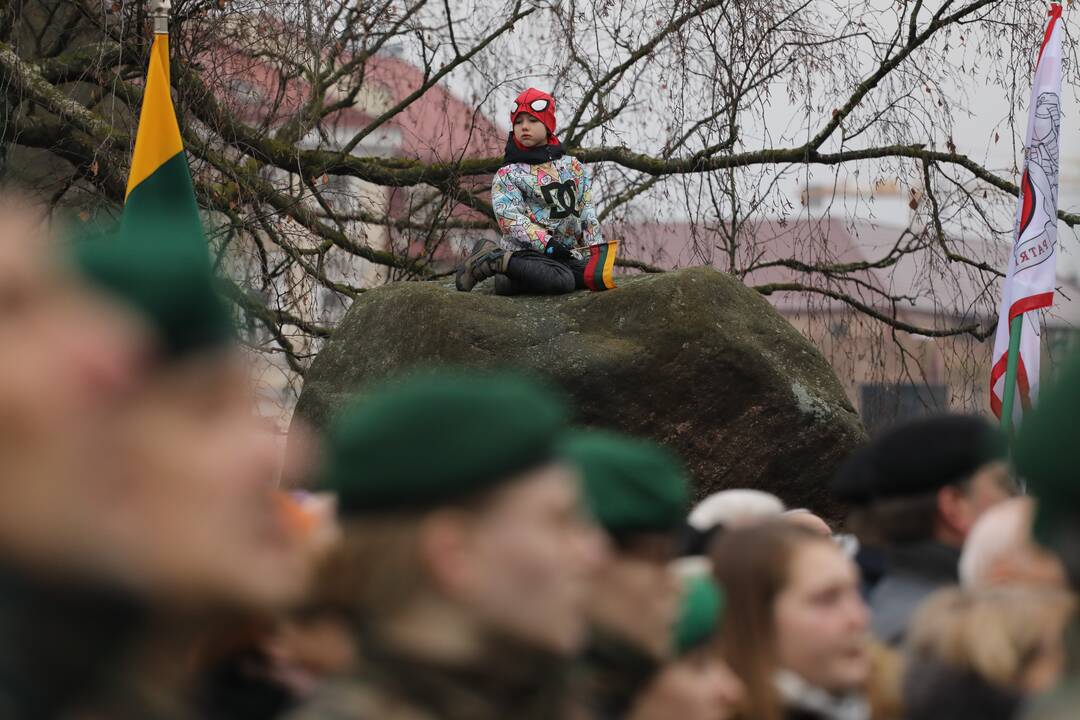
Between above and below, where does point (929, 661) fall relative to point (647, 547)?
below

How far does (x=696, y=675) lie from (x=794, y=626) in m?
0.29

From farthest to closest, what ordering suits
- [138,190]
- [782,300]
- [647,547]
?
1. [782,300]
2. [138,190]
3. [647,547]

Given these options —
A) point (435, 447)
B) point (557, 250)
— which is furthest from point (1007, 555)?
point (557, 250)

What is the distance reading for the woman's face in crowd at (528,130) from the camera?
665 cm

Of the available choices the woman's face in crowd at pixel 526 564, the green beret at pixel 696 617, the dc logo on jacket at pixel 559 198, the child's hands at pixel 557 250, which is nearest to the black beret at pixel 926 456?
the green beret at pixel 696 617

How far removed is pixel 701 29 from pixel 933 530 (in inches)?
214

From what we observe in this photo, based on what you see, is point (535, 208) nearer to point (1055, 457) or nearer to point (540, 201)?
point (540, 201)

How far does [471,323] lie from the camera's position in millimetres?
6062

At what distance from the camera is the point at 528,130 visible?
6.65 m

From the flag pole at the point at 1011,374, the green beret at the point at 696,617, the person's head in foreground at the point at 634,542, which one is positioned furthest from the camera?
the flag pole at the point at 1011,374

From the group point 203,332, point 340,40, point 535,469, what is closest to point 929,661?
point 535,469

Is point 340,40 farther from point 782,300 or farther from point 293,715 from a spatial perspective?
point 293,715

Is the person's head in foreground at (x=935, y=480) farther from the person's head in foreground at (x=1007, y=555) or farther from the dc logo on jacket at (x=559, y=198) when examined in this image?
the dc logo on jacket at (x=559, y=198)

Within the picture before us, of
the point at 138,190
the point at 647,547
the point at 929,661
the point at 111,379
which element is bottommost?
the point at 929,661
